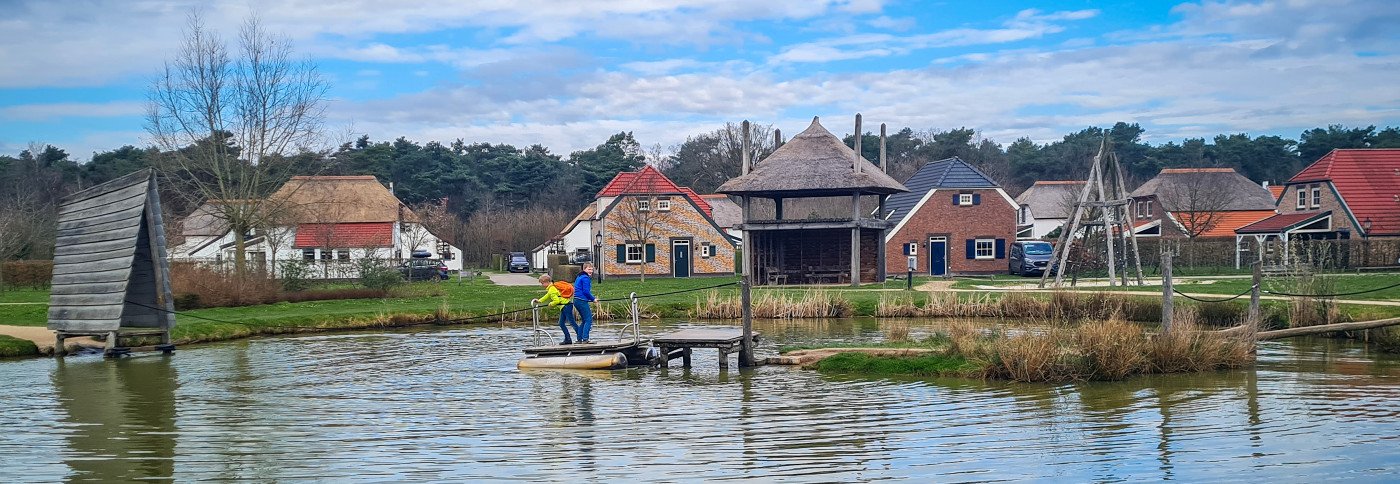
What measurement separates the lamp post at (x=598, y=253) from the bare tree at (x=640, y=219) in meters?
0.99

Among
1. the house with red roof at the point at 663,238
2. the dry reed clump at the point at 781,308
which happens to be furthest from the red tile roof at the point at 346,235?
the dry reed clump at the point at 781,308

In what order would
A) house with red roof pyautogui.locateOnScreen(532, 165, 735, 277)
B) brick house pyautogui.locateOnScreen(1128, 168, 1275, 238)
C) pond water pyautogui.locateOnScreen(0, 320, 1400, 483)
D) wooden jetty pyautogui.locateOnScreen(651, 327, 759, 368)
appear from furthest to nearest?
brick house pyautogui.locateOnScreen(1128, 168, 1275, 238) < house with red roof pyautogui.locateOnScreen(532, 165, 735, 277) < wooden jetty pyautogui.locateOnScreen(651, 327, 759, 368) < pond water pyautogui.locateOnScreen(0, 320, 1400, 483)

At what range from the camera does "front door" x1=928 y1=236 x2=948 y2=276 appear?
51.3 meters

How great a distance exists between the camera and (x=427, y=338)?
26.5m

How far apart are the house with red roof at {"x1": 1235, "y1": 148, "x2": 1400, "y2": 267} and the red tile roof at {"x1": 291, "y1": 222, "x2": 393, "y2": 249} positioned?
41527 mm

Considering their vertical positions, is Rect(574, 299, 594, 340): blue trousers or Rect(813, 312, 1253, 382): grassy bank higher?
Rect(574, 299, 594, 340): blue trousers

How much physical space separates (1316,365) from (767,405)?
9632 mm

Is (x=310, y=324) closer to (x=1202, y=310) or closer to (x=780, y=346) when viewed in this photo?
(x=780, y=346)

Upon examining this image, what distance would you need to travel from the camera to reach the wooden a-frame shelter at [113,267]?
899 inches

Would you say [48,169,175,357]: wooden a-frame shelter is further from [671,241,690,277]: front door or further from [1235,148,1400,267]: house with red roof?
[1235,148,1400,267]: house with red roof

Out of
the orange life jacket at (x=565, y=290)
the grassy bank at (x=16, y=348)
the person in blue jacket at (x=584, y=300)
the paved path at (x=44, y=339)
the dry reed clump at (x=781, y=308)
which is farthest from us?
the dry reed clump at (x=781, y=308)

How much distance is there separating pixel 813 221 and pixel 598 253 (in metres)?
15.3

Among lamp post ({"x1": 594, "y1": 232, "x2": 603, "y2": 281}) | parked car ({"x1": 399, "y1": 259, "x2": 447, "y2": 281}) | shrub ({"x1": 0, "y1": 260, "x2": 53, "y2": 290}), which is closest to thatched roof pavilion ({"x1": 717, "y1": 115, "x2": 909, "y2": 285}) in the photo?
lamp post ({"x1": 594, "y1": 232, "x2": 603, "y2": 281})

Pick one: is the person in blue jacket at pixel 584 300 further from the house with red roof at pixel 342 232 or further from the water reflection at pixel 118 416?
the house with red roof at pixel 342 232
